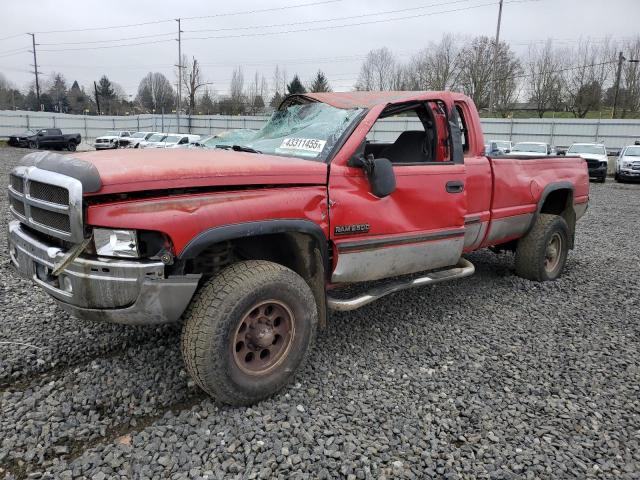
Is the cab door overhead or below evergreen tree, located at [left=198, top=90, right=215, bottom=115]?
below

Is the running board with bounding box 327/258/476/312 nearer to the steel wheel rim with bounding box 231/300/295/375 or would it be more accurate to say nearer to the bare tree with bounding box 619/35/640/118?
the steel wheel rim with bounding box 231/300/295/375

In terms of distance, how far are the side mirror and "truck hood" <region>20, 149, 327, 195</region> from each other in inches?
11.0

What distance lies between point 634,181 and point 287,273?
23.4 metres

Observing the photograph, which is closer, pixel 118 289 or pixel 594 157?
pixel 118 289

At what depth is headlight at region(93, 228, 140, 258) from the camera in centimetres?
255

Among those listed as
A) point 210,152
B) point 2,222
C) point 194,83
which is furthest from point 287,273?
point 194,83

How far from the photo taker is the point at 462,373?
349 centimetres

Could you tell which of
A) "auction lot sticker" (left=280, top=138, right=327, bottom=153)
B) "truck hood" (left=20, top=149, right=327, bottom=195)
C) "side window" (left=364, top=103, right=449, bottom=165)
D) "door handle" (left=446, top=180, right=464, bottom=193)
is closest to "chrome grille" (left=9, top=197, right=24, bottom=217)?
"truck hood" (left=20, top=149, right=327, bottom=195)

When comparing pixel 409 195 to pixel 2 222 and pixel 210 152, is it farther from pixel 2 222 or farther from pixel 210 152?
pixel 2 222

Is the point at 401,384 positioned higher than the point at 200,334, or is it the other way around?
the point at 200,334

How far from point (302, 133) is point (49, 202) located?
1806 mm

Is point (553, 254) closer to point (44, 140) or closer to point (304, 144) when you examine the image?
point (304, 144)

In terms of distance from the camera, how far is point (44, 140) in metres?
33.6

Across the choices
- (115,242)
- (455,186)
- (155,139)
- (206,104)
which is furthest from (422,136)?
(206,104)
